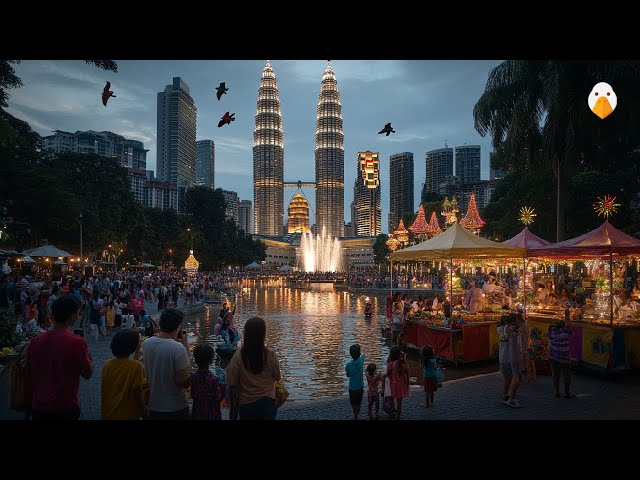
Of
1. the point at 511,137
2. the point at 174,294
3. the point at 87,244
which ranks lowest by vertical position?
the point at 174,294

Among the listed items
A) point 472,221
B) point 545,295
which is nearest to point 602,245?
point 545,295

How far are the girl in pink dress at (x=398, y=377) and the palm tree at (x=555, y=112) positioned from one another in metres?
14.2

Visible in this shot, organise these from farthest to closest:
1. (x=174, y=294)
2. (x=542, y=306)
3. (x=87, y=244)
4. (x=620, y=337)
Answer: (x=87, y=244) < (x=174, y=294) < (x=542, y=306) < (x=620, y=337)

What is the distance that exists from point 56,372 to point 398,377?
16.7 ft

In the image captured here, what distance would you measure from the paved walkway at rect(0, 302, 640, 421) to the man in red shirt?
3.77 metres

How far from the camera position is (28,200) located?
956 inches

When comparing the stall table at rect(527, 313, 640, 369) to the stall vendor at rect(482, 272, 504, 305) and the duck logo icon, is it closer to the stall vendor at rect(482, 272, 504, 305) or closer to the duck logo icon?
the stall vendor at rect(482, 272, 504, 305)

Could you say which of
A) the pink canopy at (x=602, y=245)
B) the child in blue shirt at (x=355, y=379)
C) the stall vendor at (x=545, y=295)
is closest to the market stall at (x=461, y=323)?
the pink canopy at (x=602, y=245)
